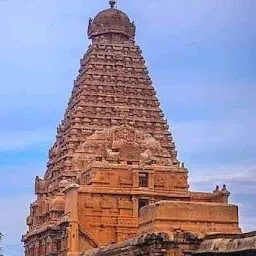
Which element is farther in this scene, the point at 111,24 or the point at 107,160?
the point at 111,24

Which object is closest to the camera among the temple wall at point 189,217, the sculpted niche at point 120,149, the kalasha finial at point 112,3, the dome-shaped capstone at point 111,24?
the temple wall at point 189,217

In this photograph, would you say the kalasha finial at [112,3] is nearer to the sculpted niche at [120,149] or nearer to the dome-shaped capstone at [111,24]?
the dome-shaped capstone at [111,24]

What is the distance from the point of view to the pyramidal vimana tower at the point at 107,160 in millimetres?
58188

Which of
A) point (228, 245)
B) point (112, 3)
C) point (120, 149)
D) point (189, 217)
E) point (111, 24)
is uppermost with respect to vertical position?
point (112, 3)

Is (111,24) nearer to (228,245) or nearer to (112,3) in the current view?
(112,3)

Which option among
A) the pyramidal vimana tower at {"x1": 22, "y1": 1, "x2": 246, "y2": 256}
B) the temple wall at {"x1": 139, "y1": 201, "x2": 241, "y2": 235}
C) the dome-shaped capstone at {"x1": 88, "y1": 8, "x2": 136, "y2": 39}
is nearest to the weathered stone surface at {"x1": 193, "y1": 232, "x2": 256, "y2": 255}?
the temple wall at {"x1": 139, "y1": 201, "x2": 241, "y2": 235}

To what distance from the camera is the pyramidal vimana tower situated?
5819 cm

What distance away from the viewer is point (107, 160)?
60.5 metres

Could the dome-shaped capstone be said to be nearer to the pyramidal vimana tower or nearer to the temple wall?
the pyramidal vimana tower

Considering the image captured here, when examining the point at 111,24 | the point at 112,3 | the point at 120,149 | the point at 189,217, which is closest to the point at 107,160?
the point at 120,149

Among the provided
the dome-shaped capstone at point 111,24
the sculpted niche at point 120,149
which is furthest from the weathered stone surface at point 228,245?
the dome-shaped capstone at point 111,24

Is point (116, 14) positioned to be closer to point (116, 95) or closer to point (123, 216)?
point (116, 95)

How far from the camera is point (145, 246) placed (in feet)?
109

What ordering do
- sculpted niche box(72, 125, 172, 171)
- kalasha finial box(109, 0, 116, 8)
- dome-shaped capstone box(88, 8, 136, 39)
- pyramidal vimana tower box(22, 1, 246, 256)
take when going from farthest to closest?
kalasha finial box(109, 0, 116, 8)
dome-shaped capstone box(88, 8, 136, 39)
sculpted niche box(72, 125, 172, 171)
pyramidal vimana tower box(22, 1, 246, 256)
